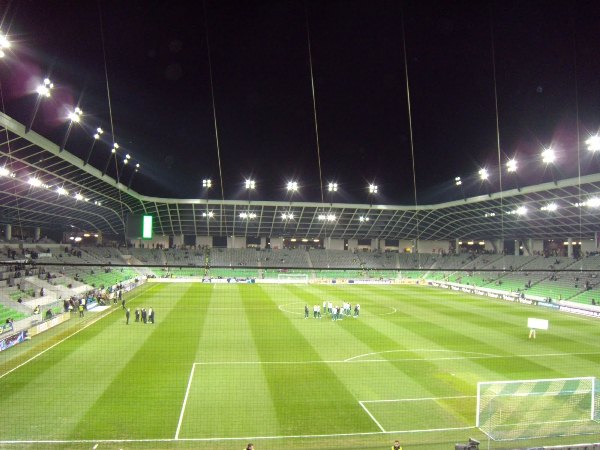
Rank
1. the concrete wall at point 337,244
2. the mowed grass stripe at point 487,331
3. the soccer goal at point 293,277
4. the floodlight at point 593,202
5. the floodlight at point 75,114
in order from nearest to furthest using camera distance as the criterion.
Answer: the mowed grass stripe at point 487,331
the floodlight at point 75,114
the floodlight at point 593,202
the soccer goal at point 293,277
the concrete wall at point 337,244

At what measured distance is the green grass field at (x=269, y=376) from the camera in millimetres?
9719

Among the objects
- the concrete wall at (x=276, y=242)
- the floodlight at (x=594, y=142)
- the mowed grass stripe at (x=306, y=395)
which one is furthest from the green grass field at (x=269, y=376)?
the concrete wall at (x=276, y=242)

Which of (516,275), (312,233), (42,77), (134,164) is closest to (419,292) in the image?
(516,275)

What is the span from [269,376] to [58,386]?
6.06 meters

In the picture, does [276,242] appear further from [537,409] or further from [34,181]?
[537,409]

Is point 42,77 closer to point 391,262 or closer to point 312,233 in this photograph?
point 312,233

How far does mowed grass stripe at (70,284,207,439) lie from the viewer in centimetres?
980

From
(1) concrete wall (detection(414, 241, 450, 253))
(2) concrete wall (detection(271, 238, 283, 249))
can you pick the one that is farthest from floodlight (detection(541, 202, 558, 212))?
(2) concrete wall (detection(271, 238, 283, 249))

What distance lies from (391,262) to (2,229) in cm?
4399

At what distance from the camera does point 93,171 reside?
1201 inches

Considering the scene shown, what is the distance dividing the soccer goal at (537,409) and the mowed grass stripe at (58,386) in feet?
31.7

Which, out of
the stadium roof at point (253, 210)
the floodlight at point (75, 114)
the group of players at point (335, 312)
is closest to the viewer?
the floodlight at point (75, 114)

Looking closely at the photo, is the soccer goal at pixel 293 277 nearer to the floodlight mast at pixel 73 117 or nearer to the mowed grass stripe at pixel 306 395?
the floodlight mast at pixel 73 117

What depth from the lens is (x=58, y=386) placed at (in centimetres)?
1244
